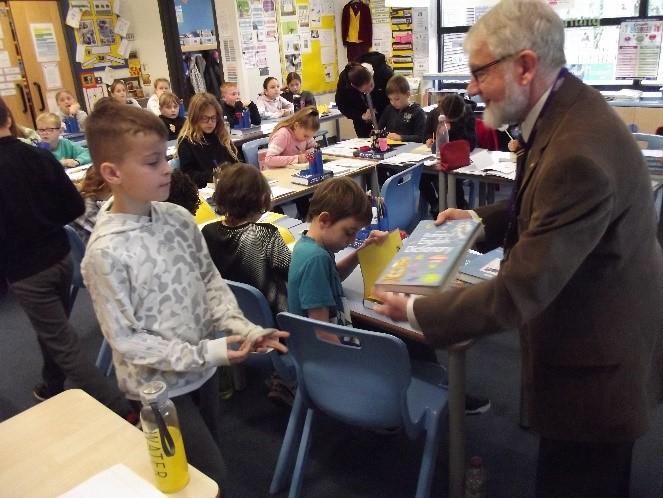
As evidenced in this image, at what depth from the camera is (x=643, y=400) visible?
135cm

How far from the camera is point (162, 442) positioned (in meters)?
1.09

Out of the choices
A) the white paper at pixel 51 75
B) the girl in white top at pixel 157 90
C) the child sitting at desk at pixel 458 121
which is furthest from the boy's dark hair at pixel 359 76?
the white paper at pixel 51 75

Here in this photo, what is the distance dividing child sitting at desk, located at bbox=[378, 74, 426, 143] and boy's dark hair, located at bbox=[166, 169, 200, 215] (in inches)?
106

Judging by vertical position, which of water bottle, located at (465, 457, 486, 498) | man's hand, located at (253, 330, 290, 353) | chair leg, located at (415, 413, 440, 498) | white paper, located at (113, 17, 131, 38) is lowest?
water bottle, located at (465, 457, 486, 498)

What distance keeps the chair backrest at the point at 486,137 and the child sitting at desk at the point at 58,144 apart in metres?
3.08

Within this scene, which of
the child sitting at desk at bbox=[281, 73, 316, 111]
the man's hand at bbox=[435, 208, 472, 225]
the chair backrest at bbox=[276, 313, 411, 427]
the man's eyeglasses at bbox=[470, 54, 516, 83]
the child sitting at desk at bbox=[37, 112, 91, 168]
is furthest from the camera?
the child sitting at desk at bbox=[281, 73, 316, 111]

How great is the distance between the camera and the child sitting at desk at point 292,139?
4.43 meters

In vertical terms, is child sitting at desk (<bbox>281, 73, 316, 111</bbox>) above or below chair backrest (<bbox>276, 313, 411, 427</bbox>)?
above

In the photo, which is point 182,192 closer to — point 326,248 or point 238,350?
point 326,248

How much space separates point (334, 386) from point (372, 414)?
0.14 metres

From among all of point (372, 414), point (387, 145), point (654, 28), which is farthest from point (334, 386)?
point (654, 28)

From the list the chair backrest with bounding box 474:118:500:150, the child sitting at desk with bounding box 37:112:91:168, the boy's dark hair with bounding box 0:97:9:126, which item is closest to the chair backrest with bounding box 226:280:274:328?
the boy's dark hair with bounding box 0:97:9:126

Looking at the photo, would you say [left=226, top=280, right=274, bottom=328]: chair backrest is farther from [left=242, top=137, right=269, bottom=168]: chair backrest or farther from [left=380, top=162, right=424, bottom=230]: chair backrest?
[left=242, top=137, right=269, bottom=168]: chair backrest

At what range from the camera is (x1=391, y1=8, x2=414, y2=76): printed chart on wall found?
768cm
